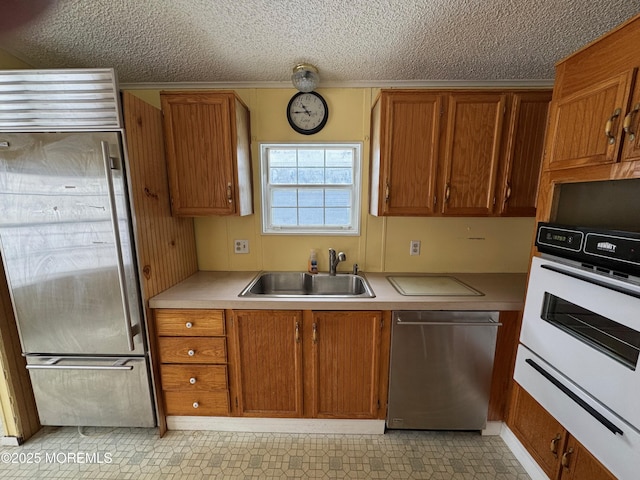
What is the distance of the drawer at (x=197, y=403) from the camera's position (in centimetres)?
160

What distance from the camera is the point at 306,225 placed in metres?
2.10

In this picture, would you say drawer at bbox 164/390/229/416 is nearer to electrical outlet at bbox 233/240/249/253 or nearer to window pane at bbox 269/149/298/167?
electrical outlet at bbox 233/240/249/253

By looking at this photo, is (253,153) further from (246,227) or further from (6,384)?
(6,384)

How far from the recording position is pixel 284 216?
2.09 m

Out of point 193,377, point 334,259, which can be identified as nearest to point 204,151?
point 334,259

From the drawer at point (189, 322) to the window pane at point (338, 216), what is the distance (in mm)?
1089

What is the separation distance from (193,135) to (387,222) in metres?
1.54

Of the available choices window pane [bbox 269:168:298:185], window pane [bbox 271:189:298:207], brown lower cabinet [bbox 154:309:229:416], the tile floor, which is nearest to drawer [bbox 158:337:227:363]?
brown lower cabinet [bbox 154:309:229:416]

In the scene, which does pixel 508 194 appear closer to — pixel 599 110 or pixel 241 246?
pixel 599 110

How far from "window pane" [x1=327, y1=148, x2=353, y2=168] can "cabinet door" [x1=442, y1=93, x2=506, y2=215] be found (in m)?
0.71

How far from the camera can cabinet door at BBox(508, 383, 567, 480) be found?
1.21 m

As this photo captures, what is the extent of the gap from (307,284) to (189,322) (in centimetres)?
89

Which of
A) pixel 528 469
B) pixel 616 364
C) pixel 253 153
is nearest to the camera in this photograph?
pixel 616 364

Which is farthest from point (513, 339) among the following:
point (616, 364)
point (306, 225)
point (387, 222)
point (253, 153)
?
point (253, 153)
